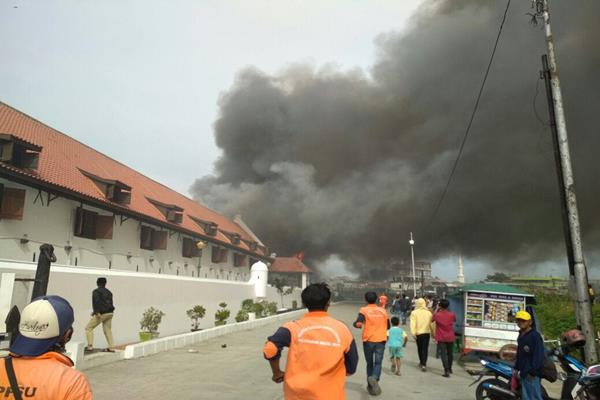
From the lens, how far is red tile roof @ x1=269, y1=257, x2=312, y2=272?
5519cm

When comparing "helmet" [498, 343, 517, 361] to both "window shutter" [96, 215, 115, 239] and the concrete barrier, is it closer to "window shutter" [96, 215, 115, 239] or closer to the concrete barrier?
the concrete barrier

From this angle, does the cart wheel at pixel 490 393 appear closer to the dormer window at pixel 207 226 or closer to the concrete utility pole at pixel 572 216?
the concrete utility pole at pixel 572 216

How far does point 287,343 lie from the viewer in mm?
3123

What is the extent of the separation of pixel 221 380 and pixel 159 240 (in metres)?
17.9

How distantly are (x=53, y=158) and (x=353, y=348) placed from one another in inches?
827

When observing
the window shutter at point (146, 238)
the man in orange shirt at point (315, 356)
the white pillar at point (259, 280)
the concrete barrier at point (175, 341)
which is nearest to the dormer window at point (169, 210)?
the window shutter at point (146, 238)

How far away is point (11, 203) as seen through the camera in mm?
15125

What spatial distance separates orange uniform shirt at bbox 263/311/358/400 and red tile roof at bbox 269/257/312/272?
5184cm

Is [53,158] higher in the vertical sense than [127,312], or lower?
higher

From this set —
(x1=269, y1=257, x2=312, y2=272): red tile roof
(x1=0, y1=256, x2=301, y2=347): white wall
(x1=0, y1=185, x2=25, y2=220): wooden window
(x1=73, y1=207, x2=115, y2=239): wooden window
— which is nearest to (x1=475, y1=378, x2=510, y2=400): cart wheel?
(x1=0, y1=256, x2=301, y2=347): white wall

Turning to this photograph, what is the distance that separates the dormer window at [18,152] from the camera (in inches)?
596

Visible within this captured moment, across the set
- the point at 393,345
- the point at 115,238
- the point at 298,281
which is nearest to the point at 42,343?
the point at 393,345

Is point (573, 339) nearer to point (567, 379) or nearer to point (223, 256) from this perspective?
point (567, 379)

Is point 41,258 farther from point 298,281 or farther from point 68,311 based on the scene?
point 298,281
